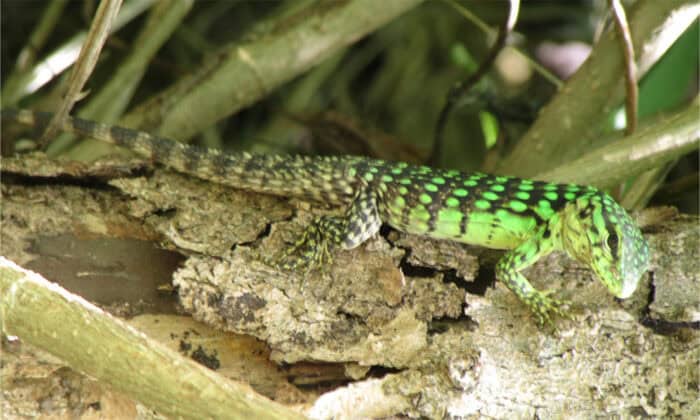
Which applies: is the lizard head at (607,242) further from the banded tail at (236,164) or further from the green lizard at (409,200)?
the banded tail at (236,164)

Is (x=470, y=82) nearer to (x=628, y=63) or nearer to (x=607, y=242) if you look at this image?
(x=628, y=63)

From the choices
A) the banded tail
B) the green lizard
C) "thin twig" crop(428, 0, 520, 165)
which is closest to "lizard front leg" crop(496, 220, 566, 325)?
the green lizard

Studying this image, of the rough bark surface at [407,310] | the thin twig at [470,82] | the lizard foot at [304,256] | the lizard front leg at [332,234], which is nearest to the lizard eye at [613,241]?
the rough bark surface at [407,310]

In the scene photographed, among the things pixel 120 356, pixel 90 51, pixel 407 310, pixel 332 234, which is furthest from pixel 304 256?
pixel 90 51

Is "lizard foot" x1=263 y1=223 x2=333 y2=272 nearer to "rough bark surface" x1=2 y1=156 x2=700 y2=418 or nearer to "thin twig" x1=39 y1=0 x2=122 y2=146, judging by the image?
"rough bark surface" x1=2 y1=156 x2=700 y2=418

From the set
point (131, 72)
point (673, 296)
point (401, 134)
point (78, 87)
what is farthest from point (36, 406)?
point (401, 134)
